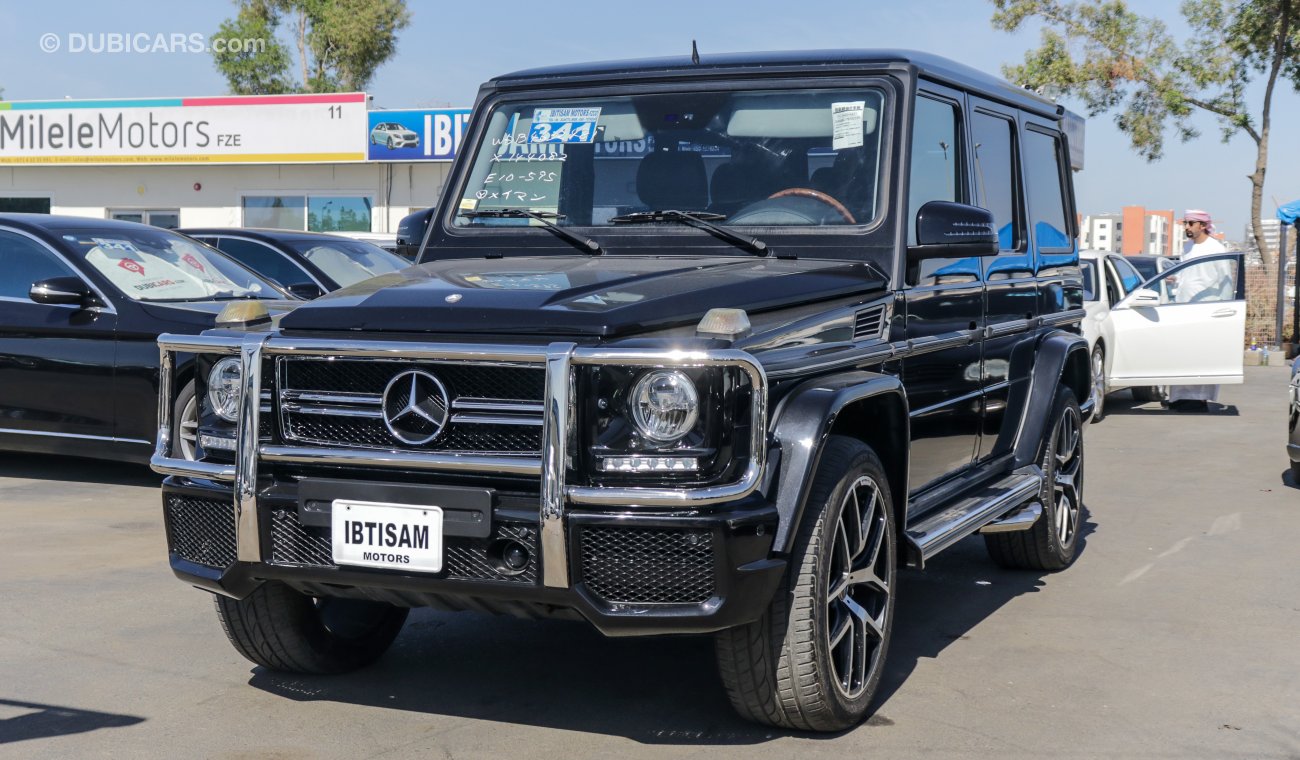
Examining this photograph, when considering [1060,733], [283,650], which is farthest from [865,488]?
[283,650]

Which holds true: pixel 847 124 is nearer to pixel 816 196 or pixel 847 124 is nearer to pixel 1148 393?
pixel 816 196

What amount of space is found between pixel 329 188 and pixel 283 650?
2717 cm

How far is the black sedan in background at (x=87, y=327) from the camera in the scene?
27.1ft

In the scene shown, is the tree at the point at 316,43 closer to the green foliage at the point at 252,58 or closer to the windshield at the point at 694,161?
the green foliage at the point at 252,58

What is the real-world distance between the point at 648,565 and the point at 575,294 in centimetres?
80

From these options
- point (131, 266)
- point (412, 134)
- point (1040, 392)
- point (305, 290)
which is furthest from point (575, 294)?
point (412, 134)

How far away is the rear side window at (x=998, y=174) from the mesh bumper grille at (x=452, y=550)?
9.56 ft

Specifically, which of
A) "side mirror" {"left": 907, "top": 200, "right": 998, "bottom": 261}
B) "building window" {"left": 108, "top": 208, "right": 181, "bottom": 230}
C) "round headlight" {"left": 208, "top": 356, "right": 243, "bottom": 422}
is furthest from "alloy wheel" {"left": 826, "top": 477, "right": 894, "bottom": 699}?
"building window" {"left": 108, "top": 208, "right": 181, "bottom": 230}

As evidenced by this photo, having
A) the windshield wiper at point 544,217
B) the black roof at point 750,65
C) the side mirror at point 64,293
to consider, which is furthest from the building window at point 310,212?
the windshield wiper at point 544,217

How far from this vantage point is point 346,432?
3898 millimetres

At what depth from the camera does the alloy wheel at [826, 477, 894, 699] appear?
4.13 metres

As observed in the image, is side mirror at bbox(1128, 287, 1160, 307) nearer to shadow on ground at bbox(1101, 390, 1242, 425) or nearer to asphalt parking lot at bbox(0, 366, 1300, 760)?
shadow on ground at bbox(1101, 390, 1242, 425)

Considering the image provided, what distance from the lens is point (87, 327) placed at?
8.34 metres

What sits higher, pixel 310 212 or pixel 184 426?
pixel 310 212
